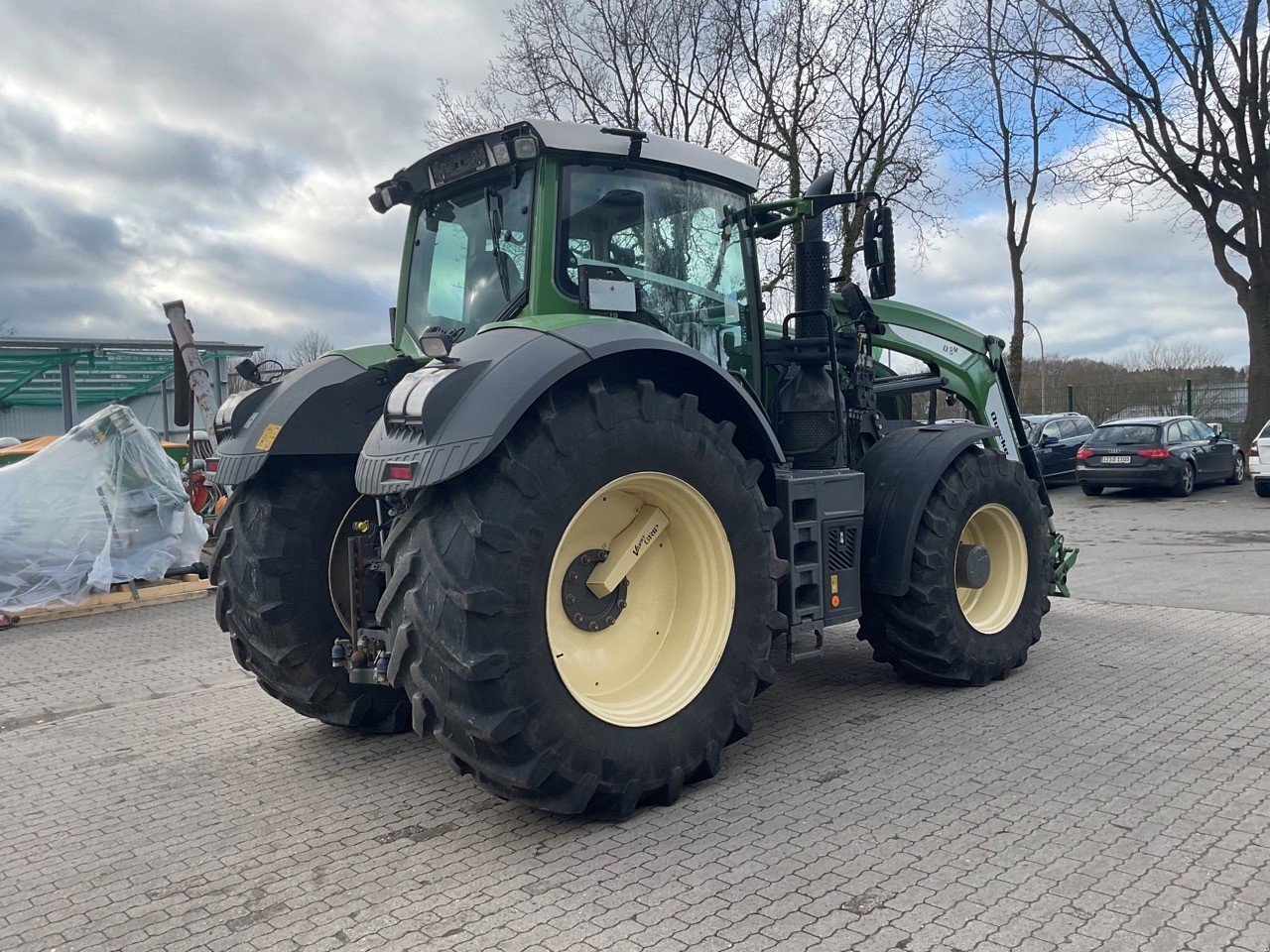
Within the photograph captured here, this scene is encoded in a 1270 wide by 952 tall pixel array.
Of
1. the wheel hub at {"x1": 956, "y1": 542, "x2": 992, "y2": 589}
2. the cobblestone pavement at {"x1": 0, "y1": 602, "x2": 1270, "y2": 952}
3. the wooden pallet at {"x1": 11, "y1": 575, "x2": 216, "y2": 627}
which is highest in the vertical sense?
the wheel hub at {"x1": 956, "y1": 542, "x2": 992, "y2": 589}

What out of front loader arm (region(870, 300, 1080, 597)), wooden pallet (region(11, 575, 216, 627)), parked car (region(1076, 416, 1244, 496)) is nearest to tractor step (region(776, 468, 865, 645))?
front loader arm (region(870, 300, 1080, 597))

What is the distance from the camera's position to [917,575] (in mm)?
5164

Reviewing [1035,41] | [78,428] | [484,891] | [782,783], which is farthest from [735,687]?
[1035,41]

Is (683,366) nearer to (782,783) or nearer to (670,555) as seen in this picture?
(670,555)

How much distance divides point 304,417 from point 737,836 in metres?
2.63

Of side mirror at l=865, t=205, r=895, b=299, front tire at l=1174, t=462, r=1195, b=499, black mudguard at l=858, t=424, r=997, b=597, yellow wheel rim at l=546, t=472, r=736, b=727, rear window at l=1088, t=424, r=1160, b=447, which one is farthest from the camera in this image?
rear window at l=1088, t=424, r=1160, b=447

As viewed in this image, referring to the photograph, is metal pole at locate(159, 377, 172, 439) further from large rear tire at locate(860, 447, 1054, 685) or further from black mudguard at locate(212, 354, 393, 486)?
large rear tire at locate(860, 447, 1054, 685)

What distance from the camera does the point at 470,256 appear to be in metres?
4.80

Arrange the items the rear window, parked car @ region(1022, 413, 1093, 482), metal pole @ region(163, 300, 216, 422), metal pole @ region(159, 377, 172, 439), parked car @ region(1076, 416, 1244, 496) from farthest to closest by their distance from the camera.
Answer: metal pole @ region(159, 377, 172, 439), parked car @ region(1022, 413, 1093, 482), the rear window, parked car @ region(1076, 416, 1244, 496), metal pole @ region(163, 300, 216, 422)

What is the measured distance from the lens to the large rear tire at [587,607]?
334cm

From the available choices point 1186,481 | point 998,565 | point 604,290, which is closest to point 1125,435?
point 1186,481

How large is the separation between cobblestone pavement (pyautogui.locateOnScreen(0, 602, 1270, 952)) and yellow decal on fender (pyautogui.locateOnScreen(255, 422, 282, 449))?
1514 mm

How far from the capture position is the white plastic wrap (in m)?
9.33

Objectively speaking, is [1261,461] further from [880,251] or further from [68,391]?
[68,391]
